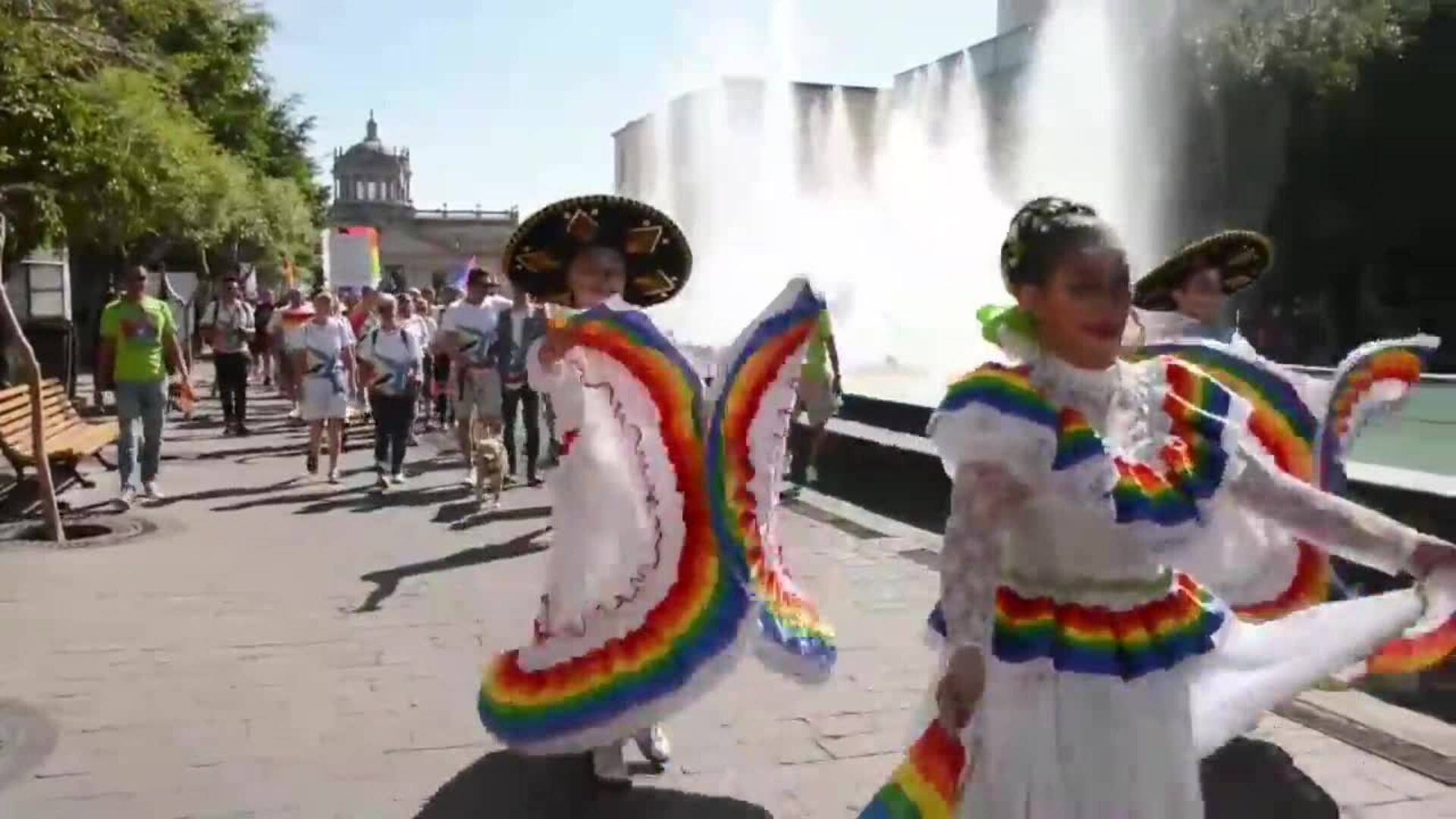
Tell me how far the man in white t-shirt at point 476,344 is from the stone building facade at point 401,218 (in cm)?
8379

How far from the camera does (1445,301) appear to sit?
29.6 meters

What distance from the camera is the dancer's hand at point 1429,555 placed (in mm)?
2824

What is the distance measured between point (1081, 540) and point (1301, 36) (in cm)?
2704

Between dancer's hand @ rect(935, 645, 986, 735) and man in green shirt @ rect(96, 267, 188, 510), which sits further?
man in green shirt @ rect(96, 267, 188, 510)

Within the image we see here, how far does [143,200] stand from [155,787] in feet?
41.3

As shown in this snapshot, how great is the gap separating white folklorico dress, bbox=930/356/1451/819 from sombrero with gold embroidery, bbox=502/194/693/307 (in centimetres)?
226

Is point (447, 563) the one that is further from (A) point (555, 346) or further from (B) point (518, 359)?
(A) point (555, 346)

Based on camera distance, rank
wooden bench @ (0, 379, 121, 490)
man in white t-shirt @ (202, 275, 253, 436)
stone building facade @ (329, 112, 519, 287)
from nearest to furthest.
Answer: wooden bench @ (0, 379, 121, 490), man in white t-shirt @ (202, 275, 253, 436), stone building facade @ (329, 112, 519, 287)

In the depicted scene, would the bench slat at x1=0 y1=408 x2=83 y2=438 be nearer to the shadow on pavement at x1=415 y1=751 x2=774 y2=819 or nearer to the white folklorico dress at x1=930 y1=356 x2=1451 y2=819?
the shadow on pavement at x1=415 y1=751 x2=774 y2=819

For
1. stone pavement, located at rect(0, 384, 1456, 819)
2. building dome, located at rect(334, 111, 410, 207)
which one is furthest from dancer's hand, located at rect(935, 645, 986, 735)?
building dome, located at rect(334, 111, 410, 207)

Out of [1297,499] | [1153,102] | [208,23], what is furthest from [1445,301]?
[1297,499]

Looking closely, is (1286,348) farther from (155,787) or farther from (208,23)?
(155,787)

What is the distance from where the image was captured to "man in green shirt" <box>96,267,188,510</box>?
31.6ft

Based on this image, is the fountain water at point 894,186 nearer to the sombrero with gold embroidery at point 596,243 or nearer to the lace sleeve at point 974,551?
the sombrero with gold embroidery at point 596,243
